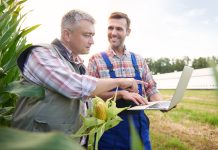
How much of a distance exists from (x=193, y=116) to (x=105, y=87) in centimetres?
500

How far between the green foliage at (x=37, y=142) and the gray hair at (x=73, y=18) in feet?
5.35

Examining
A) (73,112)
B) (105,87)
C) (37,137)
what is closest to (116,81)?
(105,87)

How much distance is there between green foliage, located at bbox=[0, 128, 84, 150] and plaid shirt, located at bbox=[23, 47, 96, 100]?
4.30 feet

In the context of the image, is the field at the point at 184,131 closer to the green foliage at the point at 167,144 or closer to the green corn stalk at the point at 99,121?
the green foliage at the point at 167,144

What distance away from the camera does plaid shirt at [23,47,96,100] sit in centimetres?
146

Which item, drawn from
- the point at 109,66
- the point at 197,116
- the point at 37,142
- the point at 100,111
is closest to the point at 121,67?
the point at 109,66

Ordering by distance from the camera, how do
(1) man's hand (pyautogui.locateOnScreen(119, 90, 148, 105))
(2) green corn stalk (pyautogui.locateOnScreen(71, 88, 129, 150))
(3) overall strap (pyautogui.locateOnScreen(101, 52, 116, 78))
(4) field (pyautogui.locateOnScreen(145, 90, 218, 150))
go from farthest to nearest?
(4) field (pyautogui.locateOnScreen(145, 90, 218, 150)) → (3) overall strap (pyautogui.locateOnScreen(101, 52, 116, 78)) → (1) man's hand (pyautogui.locateOnScreen(119, 90, 148, 105)) → (2) green corn stalk (pyautogui.locateOnScreen(71, 88, 129, 150))

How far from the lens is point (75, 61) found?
5.80 ft

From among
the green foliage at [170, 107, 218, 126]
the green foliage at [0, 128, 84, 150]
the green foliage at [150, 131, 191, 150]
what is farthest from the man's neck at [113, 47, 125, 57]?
the green foliage at [170, 107, 218, 126]

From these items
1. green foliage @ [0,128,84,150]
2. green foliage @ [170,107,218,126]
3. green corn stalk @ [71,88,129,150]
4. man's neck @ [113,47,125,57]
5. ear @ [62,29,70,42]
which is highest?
ear @ [62,29,70,42]

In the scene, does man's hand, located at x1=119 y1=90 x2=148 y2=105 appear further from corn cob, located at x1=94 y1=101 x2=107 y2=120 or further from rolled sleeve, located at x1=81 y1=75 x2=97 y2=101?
corn cob, located at x1=94 y1=101 x2=107 y2=120

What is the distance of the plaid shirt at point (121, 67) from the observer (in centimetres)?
240

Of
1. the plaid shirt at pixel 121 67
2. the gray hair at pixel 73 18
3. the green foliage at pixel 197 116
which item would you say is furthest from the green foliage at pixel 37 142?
the green foliage at pixel 197 116

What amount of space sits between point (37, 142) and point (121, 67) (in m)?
2.32
